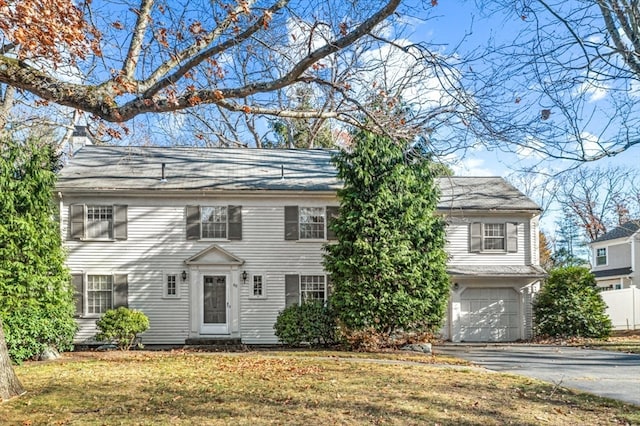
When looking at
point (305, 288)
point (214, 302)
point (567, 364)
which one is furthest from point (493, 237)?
point (214, 302)

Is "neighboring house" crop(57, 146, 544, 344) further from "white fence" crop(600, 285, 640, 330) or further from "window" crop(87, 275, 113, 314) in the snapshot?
"white fence" crop(600, 285, 640, 330)

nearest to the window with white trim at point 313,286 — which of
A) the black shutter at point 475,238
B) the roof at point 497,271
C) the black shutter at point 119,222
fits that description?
the roof at point 497,271

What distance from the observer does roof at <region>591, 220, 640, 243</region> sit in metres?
32.2

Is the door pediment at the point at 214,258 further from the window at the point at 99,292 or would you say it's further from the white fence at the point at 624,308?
the white fence at the point at 624,308

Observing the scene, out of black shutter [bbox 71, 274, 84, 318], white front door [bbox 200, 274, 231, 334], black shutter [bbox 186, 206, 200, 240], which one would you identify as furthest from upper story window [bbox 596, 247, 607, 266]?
black shutter [bbox 71, 274, 84, 318]

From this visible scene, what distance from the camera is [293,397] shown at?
8023mm

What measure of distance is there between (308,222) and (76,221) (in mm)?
7467

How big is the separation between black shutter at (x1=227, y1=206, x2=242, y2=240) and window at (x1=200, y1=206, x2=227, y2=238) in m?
0.17

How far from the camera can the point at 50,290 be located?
14.6 meters

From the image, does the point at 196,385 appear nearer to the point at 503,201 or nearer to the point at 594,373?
the point at 594,373

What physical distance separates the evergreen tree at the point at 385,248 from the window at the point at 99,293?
A: 7.16 m

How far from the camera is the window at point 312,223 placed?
1897 centimetres

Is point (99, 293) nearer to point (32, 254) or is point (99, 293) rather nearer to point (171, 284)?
point (171, 284)

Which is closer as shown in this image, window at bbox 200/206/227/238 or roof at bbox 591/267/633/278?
window at bbox 200/206/227/238
